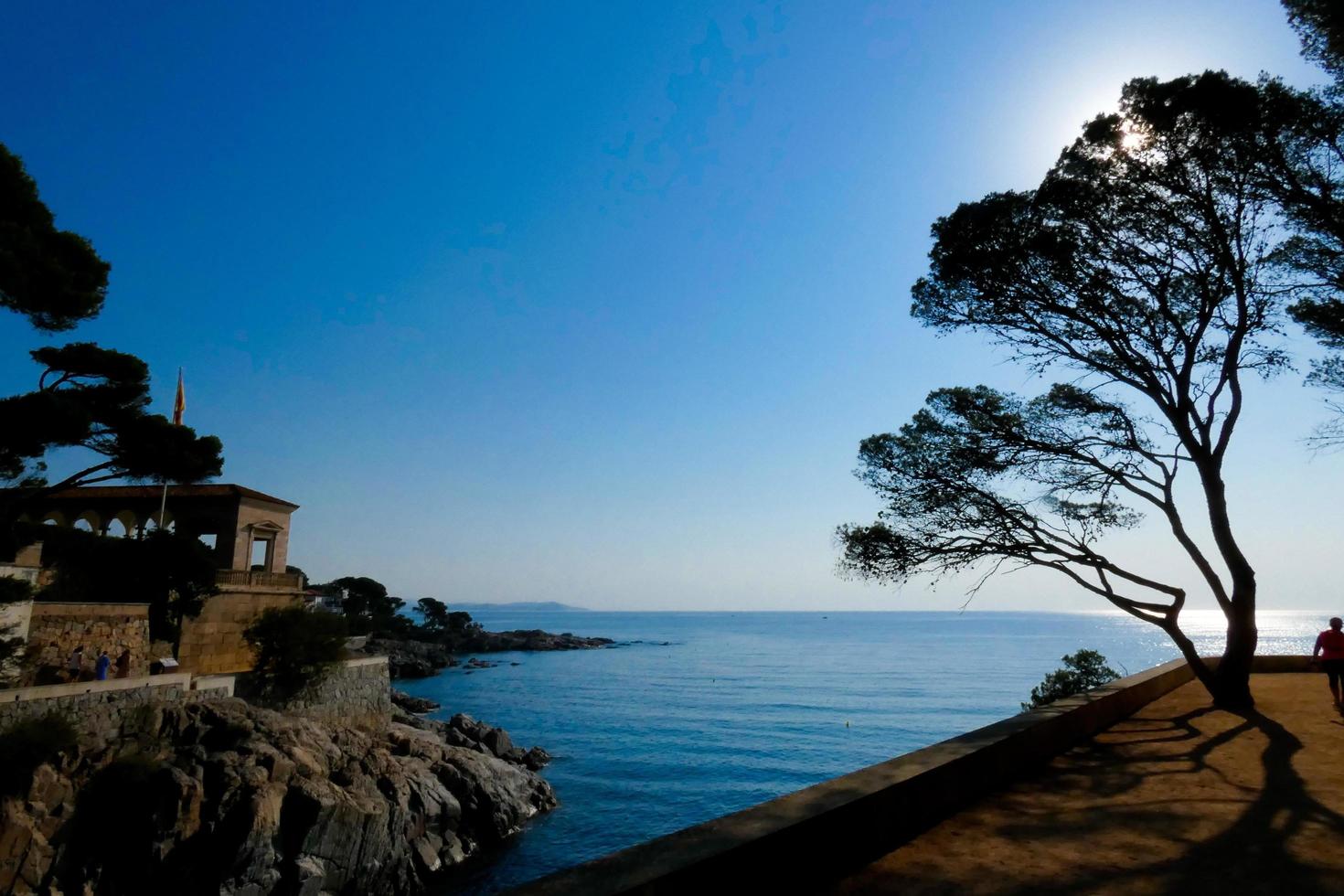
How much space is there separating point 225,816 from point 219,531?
14.4m

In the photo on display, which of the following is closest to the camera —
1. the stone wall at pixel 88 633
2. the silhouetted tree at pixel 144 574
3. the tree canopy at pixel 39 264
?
the tree canopy at pixel 39 264

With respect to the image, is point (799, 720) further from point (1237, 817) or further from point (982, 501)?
point (1237, 817)

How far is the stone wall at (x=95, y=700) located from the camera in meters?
14.8

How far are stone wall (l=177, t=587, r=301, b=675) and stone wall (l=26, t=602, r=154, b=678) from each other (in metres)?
1.67

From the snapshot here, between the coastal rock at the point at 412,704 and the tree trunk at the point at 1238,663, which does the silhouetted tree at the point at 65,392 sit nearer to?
the tree trunk at the point at 1238,663

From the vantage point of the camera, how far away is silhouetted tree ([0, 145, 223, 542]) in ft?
43.9

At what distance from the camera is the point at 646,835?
77.9 feet

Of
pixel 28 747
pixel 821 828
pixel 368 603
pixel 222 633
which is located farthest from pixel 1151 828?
pixel 368 603

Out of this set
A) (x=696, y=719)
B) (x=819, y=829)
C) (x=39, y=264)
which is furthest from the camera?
(x=696, y=719)

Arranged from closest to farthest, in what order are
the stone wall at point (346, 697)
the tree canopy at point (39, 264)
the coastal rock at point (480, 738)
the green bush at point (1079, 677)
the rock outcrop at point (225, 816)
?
the tree canopy at point (39, 264)
the rock outcrop at point (225, 816)
the stone wall at point (346, 697)
the green bush at point (1079, 677)
the coastal rock at point (480, 738)

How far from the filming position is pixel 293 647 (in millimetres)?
22922

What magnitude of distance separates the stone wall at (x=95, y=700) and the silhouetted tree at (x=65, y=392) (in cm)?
426

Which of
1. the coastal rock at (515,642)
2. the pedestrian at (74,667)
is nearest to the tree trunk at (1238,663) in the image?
the pedestrian at (74,667)

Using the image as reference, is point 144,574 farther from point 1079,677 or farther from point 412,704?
point 1079,677
